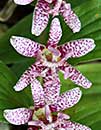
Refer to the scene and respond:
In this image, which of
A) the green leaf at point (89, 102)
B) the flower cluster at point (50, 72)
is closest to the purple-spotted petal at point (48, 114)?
the flower cluster at point (50, 72)

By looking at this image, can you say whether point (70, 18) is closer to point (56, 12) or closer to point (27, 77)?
point (56, 12)

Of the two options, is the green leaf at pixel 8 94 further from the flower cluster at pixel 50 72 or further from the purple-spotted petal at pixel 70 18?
the purple-spotted petal at pixel 70 18

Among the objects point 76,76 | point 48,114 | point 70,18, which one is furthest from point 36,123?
point 70,18

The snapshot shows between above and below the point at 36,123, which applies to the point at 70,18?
above

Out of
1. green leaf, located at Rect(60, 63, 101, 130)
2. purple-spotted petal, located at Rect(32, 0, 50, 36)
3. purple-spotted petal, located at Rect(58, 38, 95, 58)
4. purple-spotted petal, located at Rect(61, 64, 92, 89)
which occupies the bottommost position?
green leaf, located at Rect(60, 63, 101, 130)

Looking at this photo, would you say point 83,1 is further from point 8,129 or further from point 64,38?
point 8,129

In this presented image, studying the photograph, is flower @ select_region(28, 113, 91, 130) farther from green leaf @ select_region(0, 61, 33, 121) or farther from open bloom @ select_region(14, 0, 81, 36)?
open bloom @ select_region(14, 0, 81, 36)

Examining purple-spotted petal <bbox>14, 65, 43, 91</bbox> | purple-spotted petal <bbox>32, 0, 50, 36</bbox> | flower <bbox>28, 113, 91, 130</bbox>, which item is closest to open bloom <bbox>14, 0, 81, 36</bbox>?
purple-spotted petal <bbox>32, 0, 50, 36</bbox>
